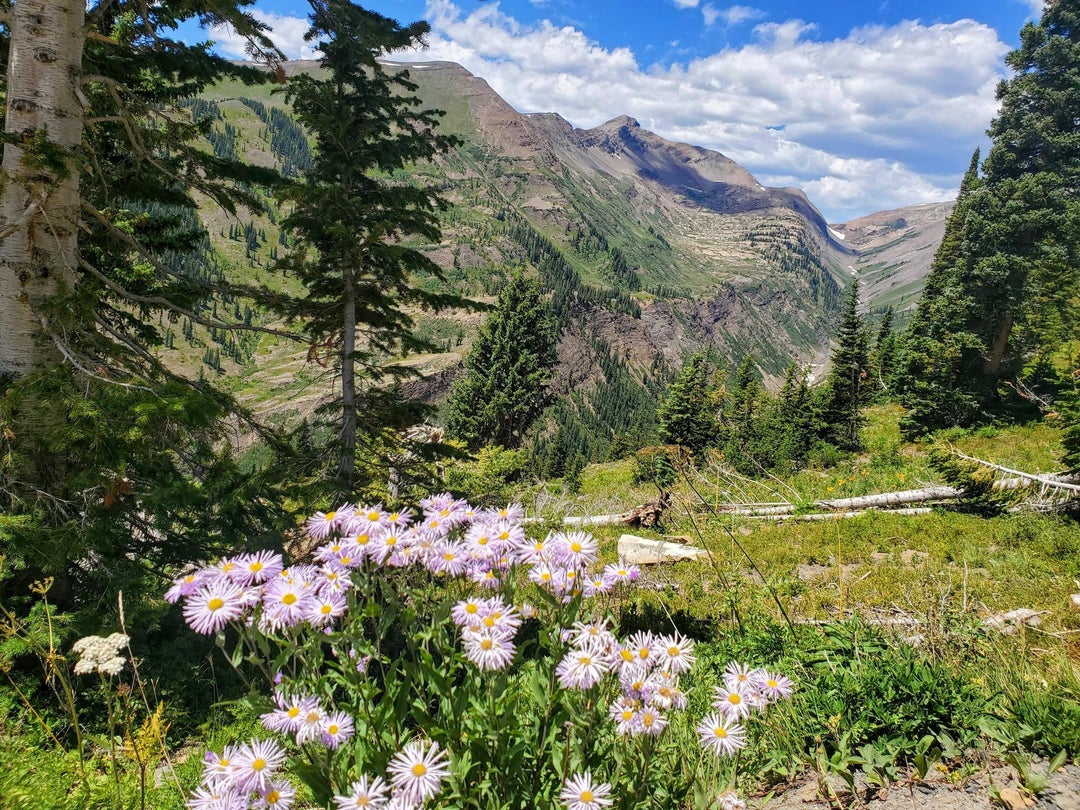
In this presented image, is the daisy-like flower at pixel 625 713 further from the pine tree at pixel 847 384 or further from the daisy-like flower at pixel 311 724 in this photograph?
the pine tree at pixel 847 384

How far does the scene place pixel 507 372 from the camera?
31.7 m

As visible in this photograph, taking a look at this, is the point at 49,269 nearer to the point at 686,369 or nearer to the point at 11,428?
the point at 11,428

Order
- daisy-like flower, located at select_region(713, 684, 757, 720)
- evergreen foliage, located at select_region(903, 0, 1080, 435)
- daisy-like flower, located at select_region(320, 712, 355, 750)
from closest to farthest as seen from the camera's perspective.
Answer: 1. daisy-like flower, located at select_region(320, 712, 355, 750)
2. daisy-like flower, located at select_region(713, 684, 757, 720)
3. evergreen foliage, located at select_region(903, 0, 1080, 435)

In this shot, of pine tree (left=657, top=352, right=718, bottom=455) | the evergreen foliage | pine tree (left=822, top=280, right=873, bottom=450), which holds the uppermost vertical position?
the evergreen foliage

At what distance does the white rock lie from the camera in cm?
986

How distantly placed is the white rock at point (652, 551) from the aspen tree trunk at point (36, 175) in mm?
9400

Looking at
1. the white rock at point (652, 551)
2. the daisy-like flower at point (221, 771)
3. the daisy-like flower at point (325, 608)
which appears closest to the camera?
the daisy-like flower at point (221, 771)

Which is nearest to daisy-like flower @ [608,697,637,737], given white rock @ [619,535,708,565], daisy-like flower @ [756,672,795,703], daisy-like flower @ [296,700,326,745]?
daisy-like flower @ [756,672,795,703]

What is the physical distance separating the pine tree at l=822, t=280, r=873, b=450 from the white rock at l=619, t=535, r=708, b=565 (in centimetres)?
1879

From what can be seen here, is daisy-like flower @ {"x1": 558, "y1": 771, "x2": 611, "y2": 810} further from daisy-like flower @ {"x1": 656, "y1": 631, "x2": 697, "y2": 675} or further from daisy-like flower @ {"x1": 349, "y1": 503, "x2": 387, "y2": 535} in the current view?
daisy-like flower @ {"x1": 349, "y1": 503, "x2": 387, "y2": 535}

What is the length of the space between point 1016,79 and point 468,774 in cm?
3050

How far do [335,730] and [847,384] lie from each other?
31.9m

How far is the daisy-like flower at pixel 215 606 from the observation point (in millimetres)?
1894

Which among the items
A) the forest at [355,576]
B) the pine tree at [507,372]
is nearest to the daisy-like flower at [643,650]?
the forest at [355,576]
